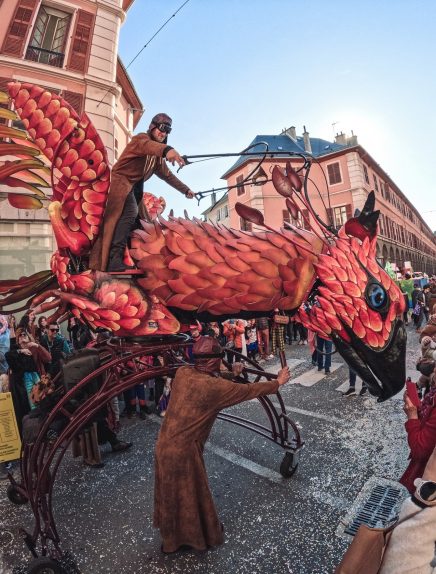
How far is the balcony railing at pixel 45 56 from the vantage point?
988 centimetres

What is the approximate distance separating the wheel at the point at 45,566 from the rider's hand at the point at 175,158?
8.96ft

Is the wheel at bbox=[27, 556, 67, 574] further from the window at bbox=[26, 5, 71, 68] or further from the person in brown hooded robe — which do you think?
the window at bbox=[26, 5, 71, 68]

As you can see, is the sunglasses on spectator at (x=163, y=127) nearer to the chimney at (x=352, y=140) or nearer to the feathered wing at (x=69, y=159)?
the feathered wing at (x=69, y=159)

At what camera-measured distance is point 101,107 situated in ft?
34.2

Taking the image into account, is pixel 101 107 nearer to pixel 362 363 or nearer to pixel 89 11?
pixel 89 11

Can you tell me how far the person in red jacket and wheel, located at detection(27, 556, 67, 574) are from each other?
8.10 feet

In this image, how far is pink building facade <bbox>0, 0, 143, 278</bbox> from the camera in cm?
934

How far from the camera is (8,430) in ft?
13.5

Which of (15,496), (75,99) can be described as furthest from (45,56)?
(15,496)

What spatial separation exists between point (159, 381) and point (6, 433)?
7.88 ft

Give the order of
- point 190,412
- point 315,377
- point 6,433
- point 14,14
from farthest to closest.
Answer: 1. point 14,14
2. point 315,377
3. point 6,433
4. point 190,412

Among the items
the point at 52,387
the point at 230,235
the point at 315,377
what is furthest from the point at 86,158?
the point at 315,377

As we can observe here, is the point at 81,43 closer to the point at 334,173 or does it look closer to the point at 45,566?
the point at 45,566

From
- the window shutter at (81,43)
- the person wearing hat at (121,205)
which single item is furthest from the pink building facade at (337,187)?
the person wearing hat at (121,205)
